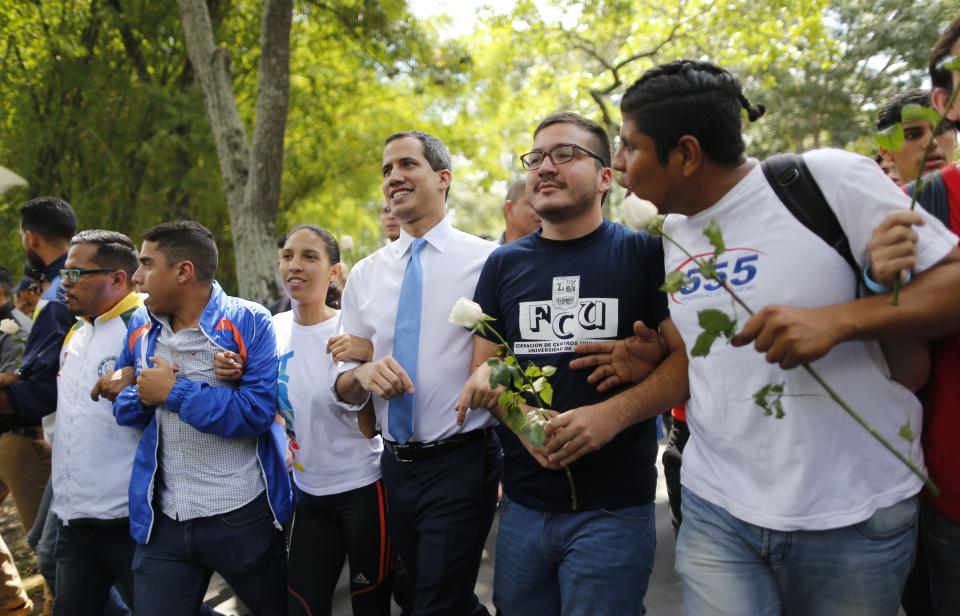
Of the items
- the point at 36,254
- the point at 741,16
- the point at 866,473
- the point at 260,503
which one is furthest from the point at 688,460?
the point at 741,16

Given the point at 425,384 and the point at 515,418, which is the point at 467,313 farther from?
the point at 425,384

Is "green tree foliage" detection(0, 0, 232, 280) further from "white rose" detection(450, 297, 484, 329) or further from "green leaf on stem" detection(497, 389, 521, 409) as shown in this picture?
"green leaf on stem" detection(497, 389, 521, 409)

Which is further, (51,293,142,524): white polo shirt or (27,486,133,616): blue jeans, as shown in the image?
(27,486,133,616): blue jeans

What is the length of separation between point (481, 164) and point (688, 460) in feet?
48.9

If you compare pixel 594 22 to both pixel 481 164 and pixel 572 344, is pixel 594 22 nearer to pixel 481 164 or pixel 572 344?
pixel 481 164

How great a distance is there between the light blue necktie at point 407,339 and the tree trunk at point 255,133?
5.44 meters

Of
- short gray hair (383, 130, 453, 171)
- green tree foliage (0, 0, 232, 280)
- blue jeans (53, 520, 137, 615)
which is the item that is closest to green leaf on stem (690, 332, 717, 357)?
short gray hair (383, 130, 453, 171)

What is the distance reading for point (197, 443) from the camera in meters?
3.28

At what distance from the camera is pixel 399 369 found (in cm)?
291

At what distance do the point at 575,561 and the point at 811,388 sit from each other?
106 centimetres

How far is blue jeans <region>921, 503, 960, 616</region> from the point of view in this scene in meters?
1.98

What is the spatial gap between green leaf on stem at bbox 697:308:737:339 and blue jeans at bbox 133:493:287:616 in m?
2.41

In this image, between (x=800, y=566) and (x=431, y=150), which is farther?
(x=431, y=150)

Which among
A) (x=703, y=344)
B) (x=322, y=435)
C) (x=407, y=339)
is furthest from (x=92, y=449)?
(x=703, y=344)
